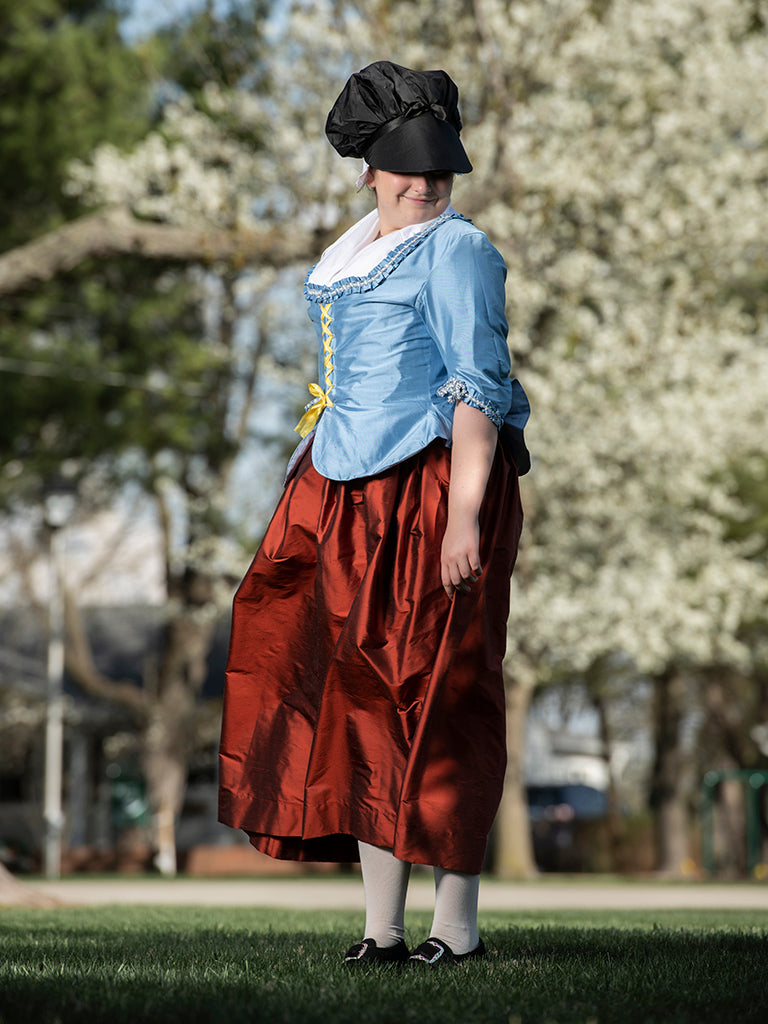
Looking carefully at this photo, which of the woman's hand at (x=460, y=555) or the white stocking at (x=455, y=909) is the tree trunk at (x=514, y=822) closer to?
the white stocking at (x=455, y=909)

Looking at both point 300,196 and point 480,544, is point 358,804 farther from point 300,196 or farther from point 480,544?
point 300,196

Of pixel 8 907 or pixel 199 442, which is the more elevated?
pixel 199 442

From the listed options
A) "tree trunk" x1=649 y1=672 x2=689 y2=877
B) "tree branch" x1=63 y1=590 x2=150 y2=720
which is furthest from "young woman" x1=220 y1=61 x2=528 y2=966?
"tree trunk" x1=649 y1=672 x2=689 y2=877

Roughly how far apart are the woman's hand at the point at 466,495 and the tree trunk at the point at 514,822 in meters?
14.1

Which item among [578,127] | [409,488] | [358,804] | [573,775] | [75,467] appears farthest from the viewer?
[573,775]

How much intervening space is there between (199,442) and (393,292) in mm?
17999

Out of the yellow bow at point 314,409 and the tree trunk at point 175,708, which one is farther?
the tree trunk at point 175,708

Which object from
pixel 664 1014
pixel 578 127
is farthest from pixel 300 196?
pixel 664 1014

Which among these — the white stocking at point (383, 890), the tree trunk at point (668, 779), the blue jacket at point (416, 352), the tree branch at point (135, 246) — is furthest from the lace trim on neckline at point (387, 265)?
the tree trunk at point (668, 779)

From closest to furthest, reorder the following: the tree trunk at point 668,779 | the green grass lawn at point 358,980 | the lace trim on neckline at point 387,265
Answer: the green grass lawn at point 358,980, the lace trim on neckline at point 387,265, the tree trunk at point 668,779

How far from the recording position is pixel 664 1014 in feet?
7.36

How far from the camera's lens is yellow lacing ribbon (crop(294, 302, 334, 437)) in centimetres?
342

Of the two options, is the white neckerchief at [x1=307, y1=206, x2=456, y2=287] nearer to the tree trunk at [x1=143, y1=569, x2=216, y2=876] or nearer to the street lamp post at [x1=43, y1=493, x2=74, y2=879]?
the street lamp post at [x1=43, y1=493, x2=74, y2=879]

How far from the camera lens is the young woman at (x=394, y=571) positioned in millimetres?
2996
